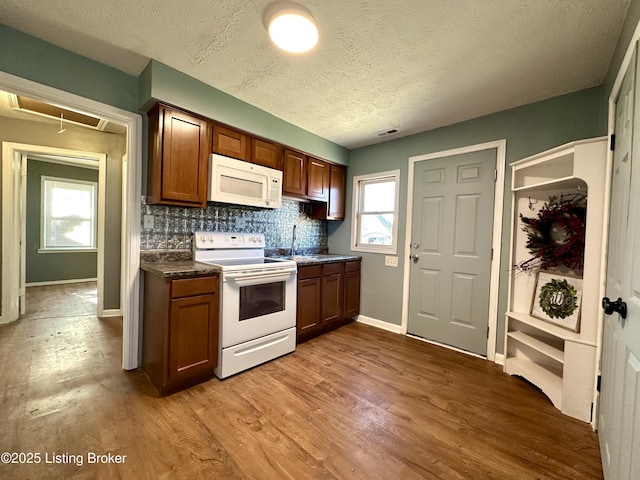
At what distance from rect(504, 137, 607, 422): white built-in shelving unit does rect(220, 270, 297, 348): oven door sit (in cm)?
200

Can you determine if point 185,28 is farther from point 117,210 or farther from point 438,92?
point 117,210

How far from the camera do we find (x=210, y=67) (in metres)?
1.98

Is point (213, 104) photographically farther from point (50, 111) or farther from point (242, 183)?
point (50, 111)

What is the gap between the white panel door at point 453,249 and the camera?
2602 mm

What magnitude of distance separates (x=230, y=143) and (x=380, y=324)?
A: 2.77 m

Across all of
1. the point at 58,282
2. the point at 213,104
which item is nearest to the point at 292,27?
the point at 213,104

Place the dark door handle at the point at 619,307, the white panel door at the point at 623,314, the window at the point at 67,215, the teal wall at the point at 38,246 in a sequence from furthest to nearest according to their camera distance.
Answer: the window at the point at 67,215, the teal wall at the point at 38,246, the dark door handle at the point at 619,307, the white panel door at the point at 623,314

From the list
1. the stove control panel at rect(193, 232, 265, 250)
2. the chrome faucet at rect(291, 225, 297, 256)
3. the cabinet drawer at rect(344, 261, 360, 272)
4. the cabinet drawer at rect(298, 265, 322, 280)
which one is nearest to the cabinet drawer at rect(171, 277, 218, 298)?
the stove control panel at rect(193, 232, 265, 250)

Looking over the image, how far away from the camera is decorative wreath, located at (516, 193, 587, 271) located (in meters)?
1.90

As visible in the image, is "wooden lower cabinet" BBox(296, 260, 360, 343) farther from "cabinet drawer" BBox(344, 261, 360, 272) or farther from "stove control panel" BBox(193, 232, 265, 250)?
"stove control panel" BBox(193, 232, 265, 250)

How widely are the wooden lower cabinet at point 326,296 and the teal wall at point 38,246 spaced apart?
570cm

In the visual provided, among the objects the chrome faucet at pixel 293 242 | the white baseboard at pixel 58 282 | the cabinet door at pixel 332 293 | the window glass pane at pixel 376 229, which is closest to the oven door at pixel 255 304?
the cabinet door at pixel 332 293

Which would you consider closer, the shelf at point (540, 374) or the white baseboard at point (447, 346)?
the shelf at point (540, 374)

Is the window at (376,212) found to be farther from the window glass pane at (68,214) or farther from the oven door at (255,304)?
the window glass pane at (68,214)
